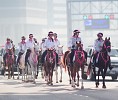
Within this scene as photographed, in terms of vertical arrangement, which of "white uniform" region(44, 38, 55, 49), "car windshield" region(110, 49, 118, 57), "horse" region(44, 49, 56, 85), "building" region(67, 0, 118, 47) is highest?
"building" region(67, 0, 118, 47)

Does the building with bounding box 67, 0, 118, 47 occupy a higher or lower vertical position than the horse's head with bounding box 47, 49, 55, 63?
higher

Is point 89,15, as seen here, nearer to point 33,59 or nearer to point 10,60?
point 10,60

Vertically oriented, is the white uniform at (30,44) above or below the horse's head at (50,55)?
above

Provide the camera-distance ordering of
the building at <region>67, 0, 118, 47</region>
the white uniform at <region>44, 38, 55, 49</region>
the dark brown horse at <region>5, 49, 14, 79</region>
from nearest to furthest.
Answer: the white uniform at <region>44, 38, 55, 49</region>, the dark brown horse at <region>5, 49, 14, 79</region>, the building at <region>67, 0, 118, 47</region>

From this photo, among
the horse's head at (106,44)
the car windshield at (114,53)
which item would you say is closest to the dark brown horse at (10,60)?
the car windshield at (114,53)

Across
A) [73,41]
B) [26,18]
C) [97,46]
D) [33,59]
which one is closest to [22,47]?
[33,59]

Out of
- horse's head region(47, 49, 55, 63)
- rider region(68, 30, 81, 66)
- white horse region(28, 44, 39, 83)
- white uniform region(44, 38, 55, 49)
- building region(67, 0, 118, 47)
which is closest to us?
rider region(68, 30, 81, 66)

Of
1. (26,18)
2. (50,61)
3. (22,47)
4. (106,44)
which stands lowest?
(50,61)

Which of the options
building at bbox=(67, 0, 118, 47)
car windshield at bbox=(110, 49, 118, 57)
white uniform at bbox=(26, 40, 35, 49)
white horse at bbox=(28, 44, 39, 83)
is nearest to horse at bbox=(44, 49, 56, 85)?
white horse at bbox=(28, 44, 39, 83)

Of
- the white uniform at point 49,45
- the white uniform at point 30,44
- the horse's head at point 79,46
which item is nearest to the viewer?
the horse's head at point 79,46

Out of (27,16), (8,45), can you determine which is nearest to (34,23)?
(27,16)

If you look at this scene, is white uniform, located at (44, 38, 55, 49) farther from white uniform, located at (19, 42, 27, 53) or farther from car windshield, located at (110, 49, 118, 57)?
car windshield, located at (110, 49, 118, 57)

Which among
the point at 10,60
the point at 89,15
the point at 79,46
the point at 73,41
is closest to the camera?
the point at 79,46

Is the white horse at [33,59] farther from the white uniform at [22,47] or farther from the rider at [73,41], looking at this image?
the rider at [73,41]
